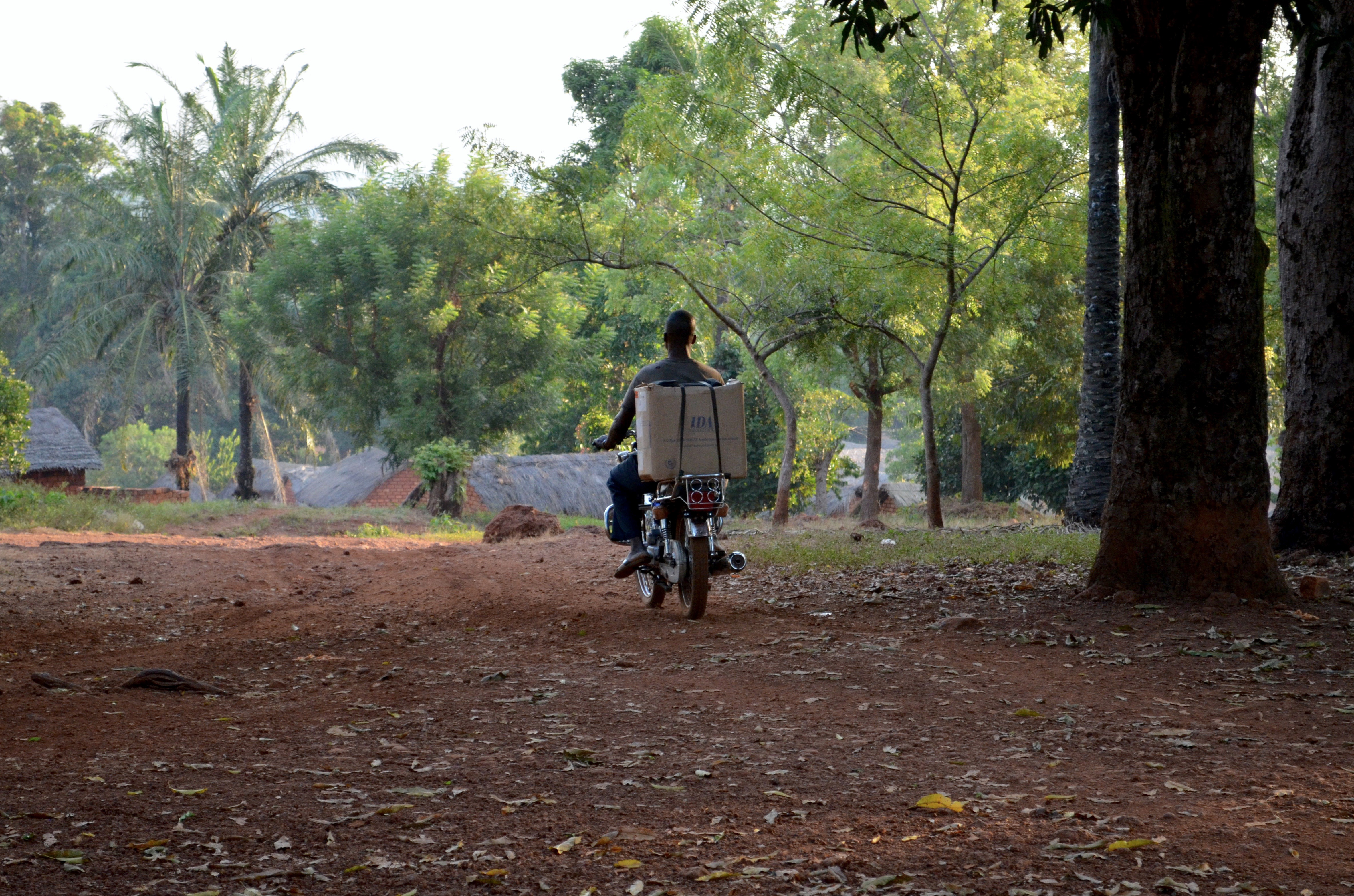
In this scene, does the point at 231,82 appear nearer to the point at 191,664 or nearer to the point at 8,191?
the point at 8,191

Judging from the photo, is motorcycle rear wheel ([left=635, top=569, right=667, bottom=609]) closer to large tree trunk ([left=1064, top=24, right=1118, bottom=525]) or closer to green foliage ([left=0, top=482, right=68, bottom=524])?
large tree trunk ([left=1064, top=24, right=1118, bottom=525])

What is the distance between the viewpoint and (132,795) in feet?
12.0

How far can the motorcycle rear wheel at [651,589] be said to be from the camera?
8.10 meters

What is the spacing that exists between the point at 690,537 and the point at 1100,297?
25.7 feet

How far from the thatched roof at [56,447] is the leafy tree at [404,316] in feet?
30.0

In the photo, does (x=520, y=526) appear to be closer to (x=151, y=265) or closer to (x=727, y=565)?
(x=727, y=565)

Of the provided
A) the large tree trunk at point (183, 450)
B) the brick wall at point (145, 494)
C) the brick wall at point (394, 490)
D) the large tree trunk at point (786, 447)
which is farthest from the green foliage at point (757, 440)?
the large tree trunk at point (183, 450)

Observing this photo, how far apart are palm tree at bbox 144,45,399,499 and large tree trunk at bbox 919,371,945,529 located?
19444 mm

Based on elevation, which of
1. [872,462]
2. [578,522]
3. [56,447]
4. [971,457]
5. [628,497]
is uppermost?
[56,447]

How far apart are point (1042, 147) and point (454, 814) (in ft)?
40.2

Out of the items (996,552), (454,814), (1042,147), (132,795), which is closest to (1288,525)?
(996,552)

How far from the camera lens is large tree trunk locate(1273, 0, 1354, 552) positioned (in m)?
8.52

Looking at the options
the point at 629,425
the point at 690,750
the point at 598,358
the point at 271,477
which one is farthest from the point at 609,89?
the point at 690,750

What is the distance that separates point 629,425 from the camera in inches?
328
